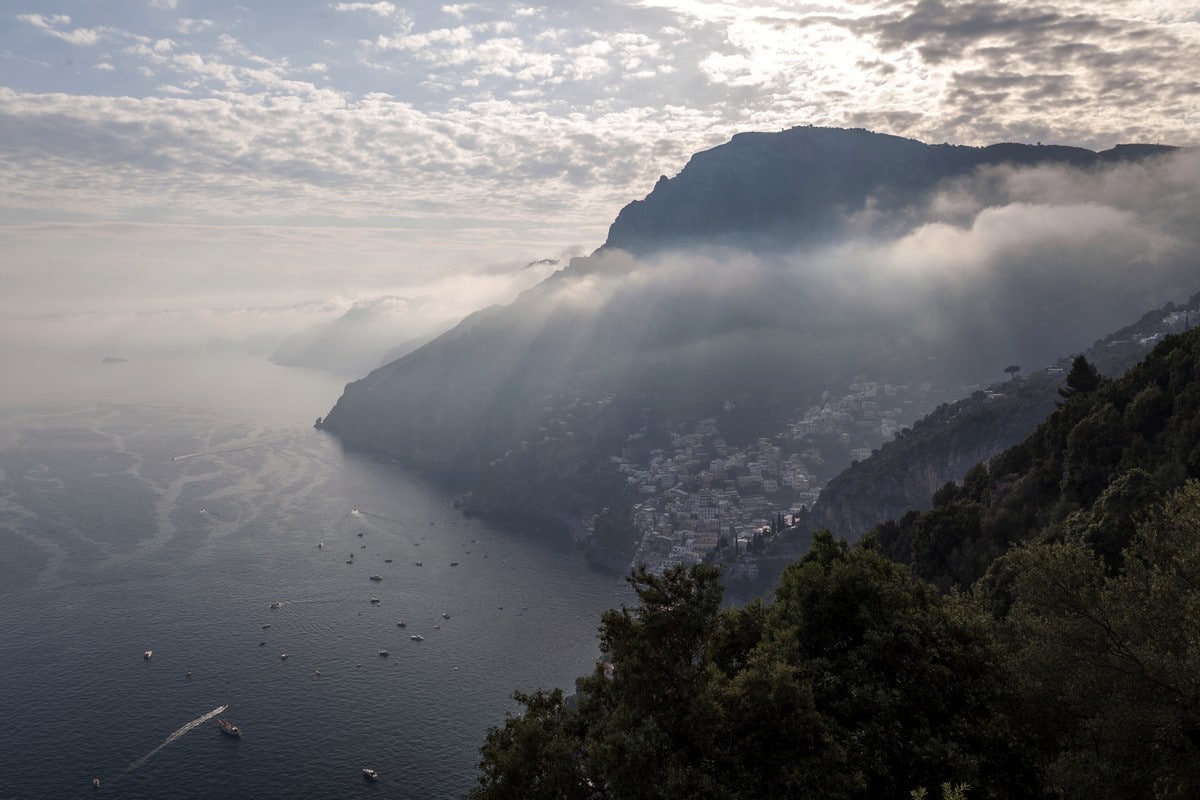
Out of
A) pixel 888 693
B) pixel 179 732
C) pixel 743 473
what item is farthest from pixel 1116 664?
pixel 743 473

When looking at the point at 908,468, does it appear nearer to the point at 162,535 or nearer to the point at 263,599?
the point at 263,599

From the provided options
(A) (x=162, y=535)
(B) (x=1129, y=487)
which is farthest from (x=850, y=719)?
(A) (x=162, y=535)

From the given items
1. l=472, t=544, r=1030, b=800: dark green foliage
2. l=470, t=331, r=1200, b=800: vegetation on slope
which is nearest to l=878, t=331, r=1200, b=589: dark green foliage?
l=470, t=331, r=1200, b=800: vegetation on slope

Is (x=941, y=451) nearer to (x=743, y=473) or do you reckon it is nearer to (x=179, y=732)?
(x=743, y=473)

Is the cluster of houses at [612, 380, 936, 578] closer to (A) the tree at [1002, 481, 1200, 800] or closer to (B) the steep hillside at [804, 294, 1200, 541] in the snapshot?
(B) the steep hillside at [804, 294, 1200, 541]

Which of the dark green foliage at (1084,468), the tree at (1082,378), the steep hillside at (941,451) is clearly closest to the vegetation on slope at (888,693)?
the dark green foliage at (1084,468)

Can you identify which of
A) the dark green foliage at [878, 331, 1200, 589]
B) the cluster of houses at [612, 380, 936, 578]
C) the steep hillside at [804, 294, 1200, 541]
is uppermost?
the dark green foliage at [878, 331, 1200, 589]
